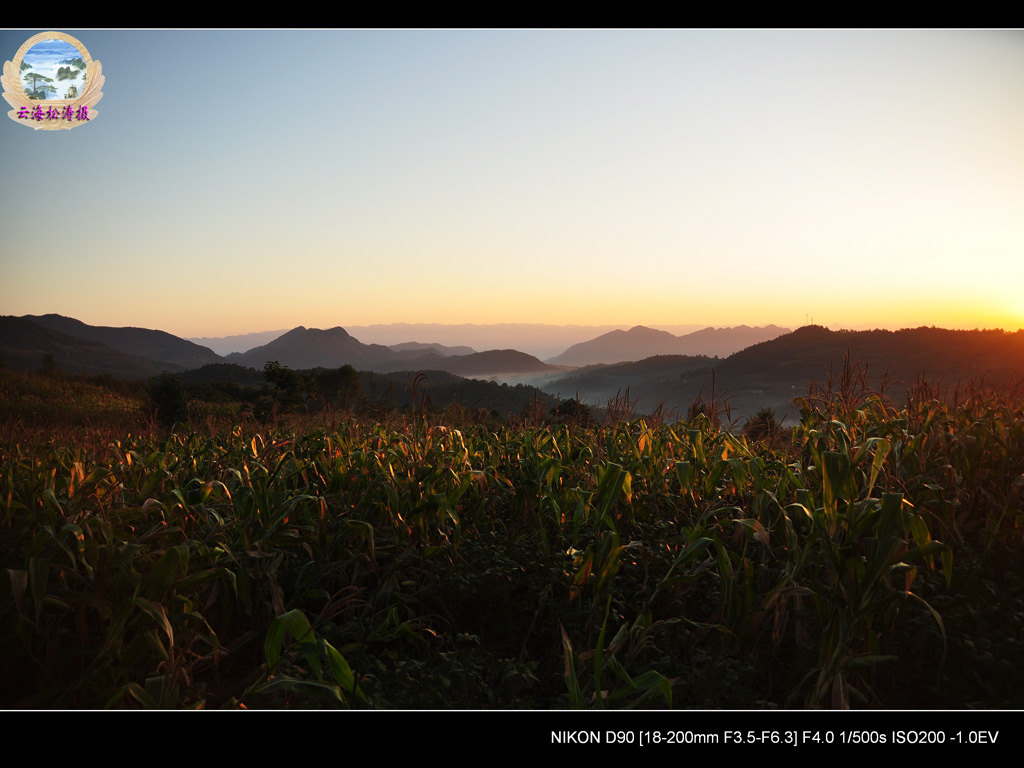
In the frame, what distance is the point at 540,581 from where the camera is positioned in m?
3.30

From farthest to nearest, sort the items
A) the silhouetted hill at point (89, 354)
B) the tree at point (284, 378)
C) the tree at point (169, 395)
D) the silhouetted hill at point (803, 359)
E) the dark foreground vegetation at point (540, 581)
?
the silhouetted hill at point (89, 354) < the silhouetted hill at point (803, 359) < the tree at point (169, 395) < the tree at point (284, 378) < the dark foreground vegetation at point (540, 581)

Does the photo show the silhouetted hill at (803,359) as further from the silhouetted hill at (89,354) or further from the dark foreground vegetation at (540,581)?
the silhouetted hill at (89,354)

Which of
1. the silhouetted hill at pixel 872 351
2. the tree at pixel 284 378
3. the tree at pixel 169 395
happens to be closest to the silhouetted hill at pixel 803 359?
the silhouetted hill at pixel 872 351

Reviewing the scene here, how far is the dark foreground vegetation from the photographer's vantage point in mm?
2367

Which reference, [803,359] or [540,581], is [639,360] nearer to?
[803,359]

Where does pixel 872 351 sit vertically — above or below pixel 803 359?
above

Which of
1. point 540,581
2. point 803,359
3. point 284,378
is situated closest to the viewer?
point 540,581

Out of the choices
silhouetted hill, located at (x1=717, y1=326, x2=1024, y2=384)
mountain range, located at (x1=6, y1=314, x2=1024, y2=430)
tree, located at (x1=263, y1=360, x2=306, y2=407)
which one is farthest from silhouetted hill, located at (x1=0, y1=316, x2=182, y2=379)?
silhouetted hill, located at (x1=717, y1=326, x2=1024, y2=384)

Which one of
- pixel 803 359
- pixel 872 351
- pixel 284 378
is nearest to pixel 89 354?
pixel 284 378

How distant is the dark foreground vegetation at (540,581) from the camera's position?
237cm

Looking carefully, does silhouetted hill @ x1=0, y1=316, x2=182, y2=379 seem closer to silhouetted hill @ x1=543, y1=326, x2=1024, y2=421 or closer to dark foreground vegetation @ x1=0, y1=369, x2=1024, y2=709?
silhouetted hill @ x1=543, y1=326, x2=1024, y2=421
